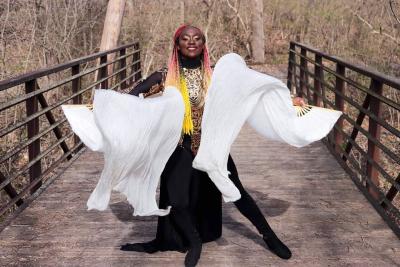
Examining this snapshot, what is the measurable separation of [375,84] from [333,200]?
115cm

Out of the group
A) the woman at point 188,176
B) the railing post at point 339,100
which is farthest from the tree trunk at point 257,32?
the woman at point 188,176

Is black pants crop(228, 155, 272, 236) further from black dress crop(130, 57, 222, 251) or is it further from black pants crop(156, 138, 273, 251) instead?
black dress crop(130, 57, 222, 251)

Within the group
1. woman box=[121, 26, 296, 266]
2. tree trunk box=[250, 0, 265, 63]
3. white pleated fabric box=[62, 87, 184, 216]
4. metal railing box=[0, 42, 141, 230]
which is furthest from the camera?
tree trunk box=[250, 0, 265, 63]

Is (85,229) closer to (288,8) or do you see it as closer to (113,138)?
(113,138)

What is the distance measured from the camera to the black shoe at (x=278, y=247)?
150 inches

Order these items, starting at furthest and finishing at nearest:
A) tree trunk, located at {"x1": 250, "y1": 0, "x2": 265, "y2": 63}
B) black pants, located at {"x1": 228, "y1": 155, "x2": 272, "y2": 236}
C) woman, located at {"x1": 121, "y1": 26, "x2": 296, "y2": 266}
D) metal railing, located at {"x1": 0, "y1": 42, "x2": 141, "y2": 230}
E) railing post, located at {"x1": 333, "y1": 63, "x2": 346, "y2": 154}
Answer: tree trunk, located at {"x1": 250, "y1": 0, "x2": 265, "y2": 63}
railing post, located at {"x1": 333, "y1": 63, "x2": 346, "y2": 154}
metal railing, located at {"x1": 0, "y1": 42, "x2": 141, "y2": 230}
black pants, located at {"x1": 228, "y1": 155, "x2": 272, "y2": 236}
woman, located at {"x1": 121, "y1": 26, "x2": 296, "y2": 266}

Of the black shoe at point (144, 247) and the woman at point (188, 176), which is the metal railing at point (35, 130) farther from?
the woman at point (188, 176)

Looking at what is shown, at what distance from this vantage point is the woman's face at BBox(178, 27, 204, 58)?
3.42 m

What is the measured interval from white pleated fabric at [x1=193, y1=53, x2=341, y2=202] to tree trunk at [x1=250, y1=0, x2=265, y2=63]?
14.7m

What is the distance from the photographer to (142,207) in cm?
348

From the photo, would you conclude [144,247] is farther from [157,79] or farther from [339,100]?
[339,100]

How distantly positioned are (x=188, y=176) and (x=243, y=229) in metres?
1.02

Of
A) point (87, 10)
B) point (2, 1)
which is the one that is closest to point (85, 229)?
point (2, 1)

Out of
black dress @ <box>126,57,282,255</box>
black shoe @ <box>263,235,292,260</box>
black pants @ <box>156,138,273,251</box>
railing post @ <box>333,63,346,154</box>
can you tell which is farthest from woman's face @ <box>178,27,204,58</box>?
railing post @ <box>333,63,346,154</box>
